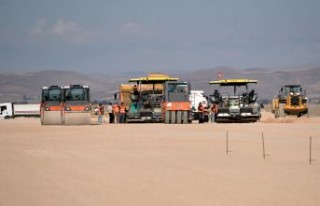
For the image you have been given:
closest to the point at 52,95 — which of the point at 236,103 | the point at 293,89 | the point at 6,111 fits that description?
the point at 236,103

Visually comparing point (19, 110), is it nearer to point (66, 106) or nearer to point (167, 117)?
point (167, 117)

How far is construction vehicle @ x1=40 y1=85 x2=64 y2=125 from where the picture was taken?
4109 cm

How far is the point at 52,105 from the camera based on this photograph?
135ft

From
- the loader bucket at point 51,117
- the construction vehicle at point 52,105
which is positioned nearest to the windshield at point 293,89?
the construction vehicle at point 52,105

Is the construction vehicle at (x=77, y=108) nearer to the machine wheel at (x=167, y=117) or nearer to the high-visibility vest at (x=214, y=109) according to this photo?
the machine wheel at (x=167, y=117)

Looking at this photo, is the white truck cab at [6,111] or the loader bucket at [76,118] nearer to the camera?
the loader bucket at [76,118]

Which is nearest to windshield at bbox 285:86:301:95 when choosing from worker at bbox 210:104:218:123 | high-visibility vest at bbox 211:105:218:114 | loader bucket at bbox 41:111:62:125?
worker at bbox 210:104:218:123

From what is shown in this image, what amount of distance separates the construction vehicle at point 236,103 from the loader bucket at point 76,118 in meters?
7.95

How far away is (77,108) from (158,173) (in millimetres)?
26077

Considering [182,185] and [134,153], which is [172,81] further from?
[182,185]

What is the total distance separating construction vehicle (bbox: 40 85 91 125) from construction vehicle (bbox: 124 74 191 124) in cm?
443

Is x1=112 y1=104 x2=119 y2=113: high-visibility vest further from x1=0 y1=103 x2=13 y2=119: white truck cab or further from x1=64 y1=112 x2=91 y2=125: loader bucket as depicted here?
x1=0 y1=103 x2=13 y2=119: white truck cab

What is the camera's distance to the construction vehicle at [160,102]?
43344 mm

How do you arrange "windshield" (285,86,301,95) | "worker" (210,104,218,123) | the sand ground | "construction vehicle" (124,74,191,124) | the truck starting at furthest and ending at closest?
the truck → "windshield" (285,86,301,95) → "worker" (210,104,218,123) → "construction vehicle" (124,74,191,124) → the sand ground
